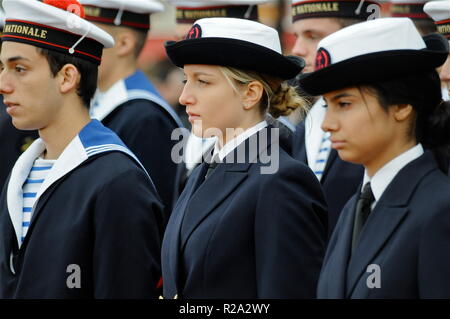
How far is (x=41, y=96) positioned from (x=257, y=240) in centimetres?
145

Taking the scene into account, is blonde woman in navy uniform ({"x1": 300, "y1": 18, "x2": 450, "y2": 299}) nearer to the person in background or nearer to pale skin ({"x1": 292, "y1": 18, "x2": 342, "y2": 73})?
pale skin ({"x1": 292, "y1": 18, "x2": 342, "y2": 73})

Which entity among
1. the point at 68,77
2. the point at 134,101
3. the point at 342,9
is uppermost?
the point at 342,9

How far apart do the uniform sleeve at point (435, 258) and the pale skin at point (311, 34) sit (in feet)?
9.08

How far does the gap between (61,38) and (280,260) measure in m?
1.72

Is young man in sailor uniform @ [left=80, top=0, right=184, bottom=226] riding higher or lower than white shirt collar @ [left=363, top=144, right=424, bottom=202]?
higher

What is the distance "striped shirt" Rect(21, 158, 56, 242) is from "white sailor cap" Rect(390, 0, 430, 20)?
2892mm

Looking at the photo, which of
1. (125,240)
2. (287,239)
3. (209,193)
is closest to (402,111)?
(287,239)

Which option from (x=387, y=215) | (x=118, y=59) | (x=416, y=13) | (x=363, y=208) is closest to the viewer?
(x=387, y=215)

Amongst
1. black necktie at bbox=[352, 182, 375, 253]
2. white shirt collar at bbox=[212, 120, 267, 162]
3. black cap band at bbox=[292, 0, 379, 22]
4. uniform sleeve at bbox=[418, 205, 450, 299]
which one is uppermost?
black cap band at bbox=[292, 0, 379, 22]

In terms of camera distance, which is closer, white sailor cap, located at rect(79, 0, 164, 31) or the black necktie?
the black necktie

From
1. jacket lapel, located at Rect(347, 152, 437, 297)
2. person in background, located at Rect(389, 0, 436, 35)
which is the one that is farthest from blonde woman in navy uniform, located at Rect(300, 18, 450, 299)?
person in background, located at Rect(389, 0, 436, 35)

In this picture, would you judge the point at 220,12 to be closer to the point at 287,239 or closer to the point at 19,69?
the point at 19,69

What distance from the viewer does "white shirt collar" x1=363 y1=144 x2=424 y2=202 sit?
4008 mm

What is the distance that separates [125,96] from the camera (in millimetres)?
6930
